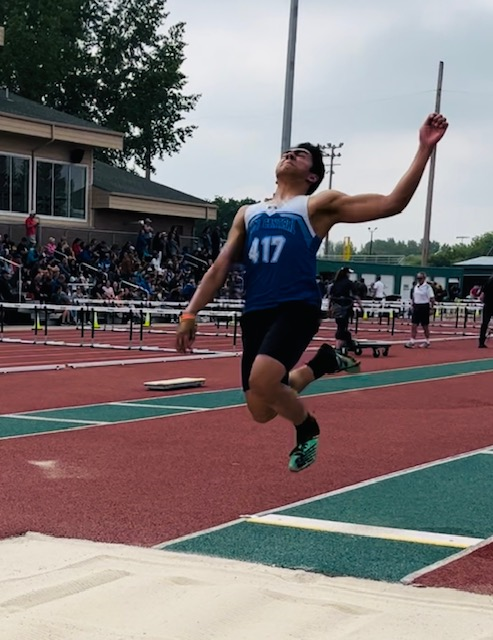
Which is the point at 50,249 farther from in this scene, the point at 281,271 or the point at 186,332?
the point at 281,271

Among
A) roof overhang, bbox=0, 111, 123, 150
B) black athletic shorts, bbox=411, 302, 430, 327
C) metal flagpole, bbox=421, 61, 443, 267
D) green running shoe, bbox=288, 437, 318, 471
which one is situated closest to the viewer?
green running shoe, bbox=288, 437, 318, 471

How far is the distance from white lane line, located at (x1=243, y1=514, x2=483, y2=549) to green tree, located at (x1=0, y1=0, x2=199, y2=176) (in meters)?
53.4

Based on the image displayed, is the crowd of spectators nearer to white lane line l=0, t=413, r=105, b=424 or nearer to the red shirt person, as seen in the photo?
the red shirt person

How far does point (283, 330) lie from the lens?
205 inches

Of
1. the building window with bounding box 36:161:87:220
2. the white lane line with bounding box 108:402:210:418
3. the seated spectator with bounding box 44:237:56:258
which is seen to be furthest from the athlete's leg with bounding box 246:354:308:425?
the building window with bounding box 36:161:87:220

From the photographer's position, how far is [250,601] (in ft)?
14.9

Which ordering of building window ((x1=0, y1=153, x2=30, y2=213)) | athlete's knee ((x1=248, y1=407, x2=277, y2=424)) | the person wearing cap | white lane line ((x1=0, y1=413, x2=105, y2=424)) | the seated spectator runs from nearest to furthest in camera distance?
athlete's knee ((x1=248, y1=407, x2=277, y2=424))
white lane line ((x1=0, y1=413, x2=105, y2=424))
the person wearing cap
the seated spectator
building window ((x1=0, y1=153, x2=30, y2=213))

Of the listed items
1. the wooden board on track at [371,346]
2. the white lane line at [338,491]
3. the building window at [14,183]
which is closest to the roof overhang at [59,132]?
the building window at [14,183]

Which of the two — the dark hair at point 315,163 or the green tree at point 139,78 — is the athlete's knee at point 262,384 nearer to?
the dark hair at point 315,163

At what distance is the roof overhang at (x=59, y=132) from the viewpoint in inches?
1225

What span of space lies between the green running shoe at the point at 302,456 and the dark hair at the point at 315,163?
4.58 feet

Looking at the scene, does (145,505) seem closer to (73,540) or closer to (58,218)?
(73,540)

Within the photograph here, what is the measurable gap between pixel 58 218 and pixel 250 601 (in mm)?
30887

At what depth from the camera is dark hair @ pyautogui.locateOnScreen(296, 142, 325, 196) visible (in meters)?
5.38
